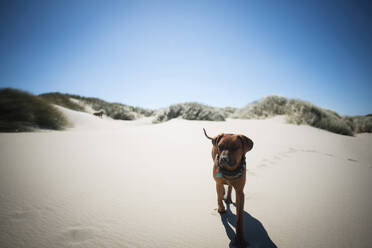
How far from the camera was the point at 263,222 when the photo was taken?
175 cm

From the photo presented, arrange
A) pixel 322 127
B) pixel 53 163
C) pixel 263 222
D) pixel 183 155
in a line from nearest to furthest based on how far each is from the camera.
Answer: pixel 263 222 → pixel 53 163 → pixel 183 155 → pixel 322 127

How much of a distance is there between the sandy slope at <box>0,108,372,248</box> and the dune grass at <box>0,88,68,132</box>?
2326 mm

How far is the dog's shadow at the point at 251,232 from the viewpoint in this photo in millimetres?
1469

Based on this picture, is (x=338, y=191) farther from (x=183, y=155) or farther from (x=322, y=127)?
(x=322, y=127)

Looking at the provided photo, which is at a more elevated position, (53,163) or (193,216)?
(53,163)

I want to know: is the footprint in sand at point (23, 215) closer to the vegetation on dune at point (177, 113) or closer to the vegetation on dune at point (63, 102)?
the vegetation on dune at point (177, 113)

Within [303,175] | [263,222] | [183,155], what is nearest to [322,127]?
[303,175]

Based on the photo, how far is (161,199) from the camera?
2.12m

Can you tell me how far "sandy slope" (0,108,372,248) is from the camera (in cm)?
149

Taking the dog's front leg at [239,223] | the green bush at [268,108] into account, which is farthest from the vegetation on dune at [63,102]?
the dog's front leg at [239,223]

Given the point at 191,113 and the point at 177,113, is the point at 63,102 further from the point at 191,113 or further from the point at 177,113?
the point at 191,113

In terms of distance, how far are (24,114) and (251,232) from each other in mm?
9647

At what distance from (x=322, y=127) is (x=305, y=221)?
909 centimetres

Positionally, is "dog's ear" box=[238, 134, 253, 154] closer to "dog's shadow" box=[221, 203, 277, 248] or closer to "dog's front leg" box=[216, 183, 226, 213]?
"dog's front leg" box=[216, 183, 226, 213]
